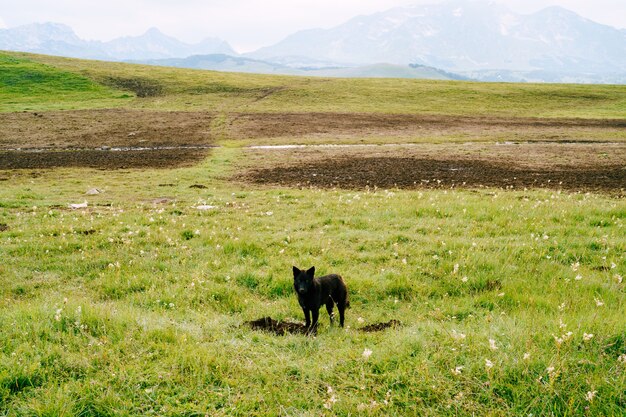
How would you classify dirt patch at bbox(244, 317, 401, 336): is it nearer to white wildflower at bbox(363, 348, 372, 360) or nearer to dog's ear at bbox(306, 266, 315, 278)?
dog's ear at bbox(306, 266, 315, 278)

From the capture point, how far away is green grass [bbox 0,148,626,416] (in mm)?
5285

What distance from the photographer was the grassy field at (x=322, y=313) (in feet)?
17.3

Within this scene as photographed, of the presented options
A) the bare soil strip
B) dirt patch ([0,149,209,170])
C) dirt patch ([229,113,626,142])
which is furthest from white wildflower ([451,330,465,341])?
dirt patch ([229,113,626,142])

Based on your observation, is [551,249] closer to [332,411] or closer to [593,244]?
[593,244]

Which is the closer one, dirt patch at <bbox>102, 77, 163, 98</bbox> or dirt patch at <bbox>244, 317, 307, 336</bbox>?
dirt patch at <bbox>244, 317, 307, 336</bbox>

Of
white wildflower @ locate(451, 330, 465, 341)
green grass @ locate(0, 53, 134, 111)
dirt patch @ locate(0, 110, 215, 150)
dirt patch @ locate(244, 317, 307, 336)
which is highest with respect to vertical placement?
green grass @ locate(0, 53, 134, 111)

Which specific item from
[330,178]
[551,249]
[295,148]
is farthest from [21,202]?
[295,148]

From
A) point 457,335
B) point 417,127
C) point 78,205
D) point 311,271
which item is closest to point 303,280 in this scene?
point 311,271

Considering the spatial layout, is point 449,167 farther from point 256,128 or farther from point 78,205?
point 256,128

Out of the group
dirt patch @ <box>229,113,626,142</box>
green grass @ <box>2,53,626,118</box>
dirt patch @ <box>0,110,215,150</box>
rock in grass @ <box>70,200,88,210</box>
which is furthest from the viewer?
green grass @ <box>2,53,626,118</box>

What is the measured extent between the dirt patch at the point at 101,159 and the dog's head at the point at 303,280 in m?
28.5

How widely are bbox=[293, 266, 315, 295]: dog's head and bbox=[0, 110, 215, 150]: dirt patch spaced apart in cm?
4063

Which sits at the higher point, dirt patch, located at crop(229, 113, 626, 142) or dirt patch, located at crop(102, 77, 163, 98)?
Result: dirt patch, located at crop(102, 77, 163, 98)

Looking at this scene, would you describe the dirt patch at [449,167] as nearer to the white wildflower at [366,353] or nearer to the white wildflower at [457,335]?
the white wildflower at [457,335]
